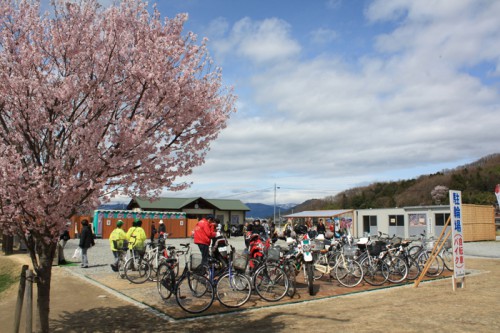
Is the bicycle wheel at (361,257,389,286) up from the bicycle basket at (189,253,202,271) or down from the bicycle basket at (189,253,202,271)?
down

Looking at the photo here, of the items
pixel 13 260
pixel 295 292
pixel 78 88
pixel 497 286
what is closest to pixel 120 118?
pixel 78 88

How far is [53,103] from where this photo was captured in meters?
4.87

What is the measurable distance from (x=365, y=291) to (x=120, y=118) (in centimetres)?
694

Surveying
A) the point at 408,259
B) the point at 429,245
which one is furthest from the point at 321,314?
the point at 429,245

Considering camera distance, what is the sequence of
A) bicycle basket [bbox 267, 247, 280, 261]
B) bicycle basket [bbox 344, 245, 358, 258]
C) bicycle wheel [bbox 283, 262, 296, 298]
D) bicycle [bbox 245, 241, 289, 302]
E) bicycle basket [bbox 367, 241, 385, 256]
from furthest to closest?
bicycle basket [bbox 344, 245, 358, 258], bicycle basket [bbox 367, 241, 385, 256], bicycle basket [bbox 267, 247, 280, 261], bicycle wheel [bbox 283, 262, 296, 298], bicycle [bbox 245, 241, 289, 302]

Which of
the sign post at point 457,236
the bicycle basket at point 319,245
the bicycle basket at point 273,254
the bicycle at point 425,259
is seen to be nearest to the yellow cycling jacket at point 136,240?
the bicycle basket at point 273,254

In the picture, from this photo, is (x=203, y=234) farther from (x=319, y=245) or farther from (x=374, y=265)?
(x=374, y=265)

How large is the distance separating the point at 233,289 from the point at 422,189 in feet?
275

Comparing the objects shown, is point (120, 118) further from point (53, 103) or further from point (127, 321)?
point (127, 321)

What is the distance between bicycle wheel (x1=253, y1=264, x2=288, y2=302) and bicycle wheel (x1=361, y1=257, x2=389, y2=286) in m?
2.77

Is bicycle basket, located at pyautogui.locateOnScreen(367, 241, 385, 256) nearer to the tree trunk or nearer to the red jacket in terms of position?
the red jacket

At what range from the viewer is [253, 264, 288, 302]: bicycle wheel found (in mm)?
8406

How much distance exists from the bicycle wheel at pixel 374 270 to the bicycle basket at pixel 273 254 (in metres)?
2.46

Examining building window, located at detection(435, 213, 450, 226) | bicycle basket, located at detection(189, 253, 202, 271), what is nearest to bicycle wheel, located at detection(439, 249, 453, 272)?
bicycle basket, located at detection(189, 253, 202, 271)
